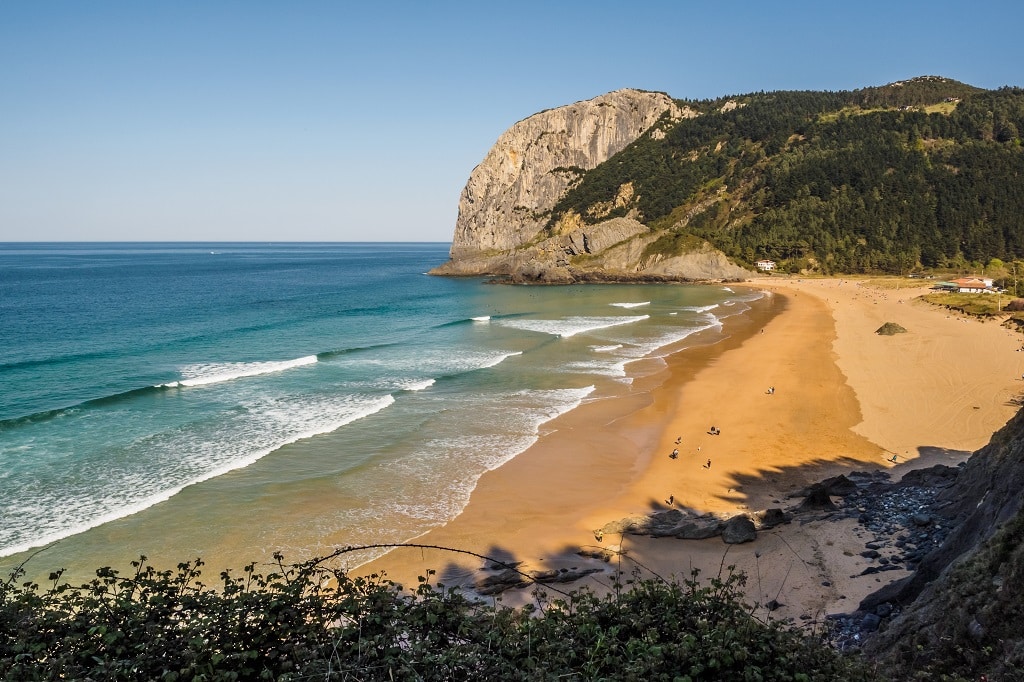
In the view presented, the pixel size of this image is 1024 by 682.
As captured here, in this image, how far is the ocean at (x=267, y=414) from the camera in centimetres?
1484

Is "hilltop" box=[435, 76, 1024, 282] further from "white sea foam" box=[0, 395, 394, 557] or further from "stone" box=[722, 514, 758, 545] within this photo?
"stone" box=[722, 514, 758, 545]

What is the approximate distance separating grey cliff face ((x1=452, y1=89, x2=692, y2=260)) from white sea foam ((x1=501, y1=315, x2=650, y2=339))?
230 ft

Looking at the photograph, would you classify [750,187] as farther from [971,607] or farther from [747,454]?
[971,607]

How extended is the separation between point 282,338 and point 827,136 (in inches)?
4570

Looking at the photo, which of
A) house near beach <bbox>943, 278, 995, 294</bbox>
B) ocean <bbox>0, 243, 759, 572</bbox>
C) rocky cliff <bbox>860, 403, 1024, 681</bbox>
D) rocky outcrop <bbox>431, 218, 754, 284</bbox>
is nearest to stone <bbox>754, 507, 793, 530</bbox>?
rocky cliff <bbox>860, 403, 1024, 681</bbox>

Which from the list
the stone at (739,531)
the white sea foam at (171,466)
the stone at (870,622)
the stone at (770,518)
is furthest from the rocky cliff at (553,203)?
the stone at (870,622)

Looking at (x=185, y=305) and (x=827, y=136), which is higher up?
(x=827, y=136)

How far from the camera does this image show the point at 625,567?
1228 cm

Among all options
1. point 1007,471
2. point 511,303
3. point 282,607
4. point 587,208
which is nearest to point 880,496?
point 1007,471

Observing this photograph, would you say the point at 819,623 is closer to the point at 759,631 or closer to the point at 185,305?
the point at 759,631

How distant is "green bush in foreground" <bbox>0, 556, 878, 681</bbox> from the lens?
4520mm

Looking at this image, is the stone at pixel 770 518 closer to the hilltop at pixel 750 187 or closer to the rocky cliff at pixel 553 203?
the hilltop at pixel 750 187

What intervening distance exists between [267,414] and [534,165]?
118 m

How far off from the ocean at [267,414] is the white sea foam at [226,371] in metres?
0.18
